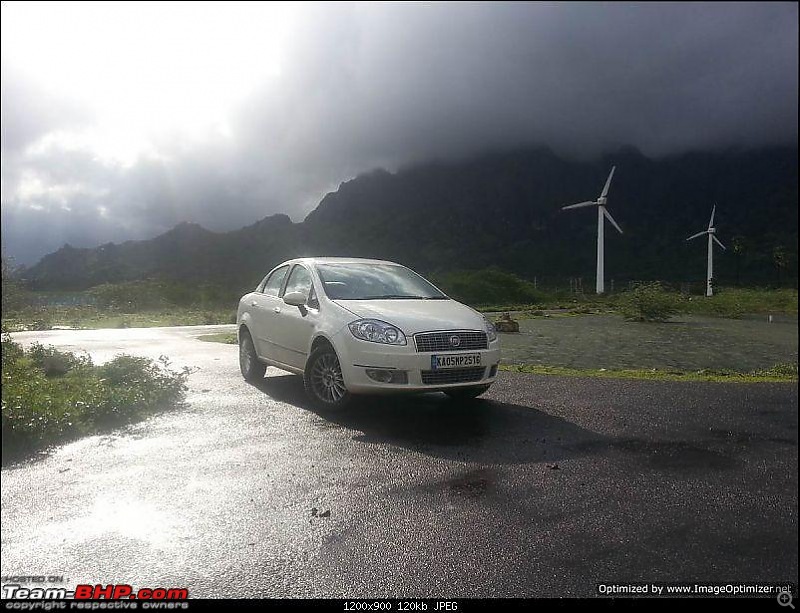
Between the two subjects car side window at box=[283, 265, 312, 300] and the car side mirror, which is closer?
the car side mirror

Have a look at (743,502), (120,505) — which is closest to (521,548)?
(743,502)

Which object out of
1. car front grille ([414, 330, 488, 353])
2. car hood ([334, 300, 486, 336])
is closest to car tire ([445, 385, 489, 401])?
car front grille ([414, 330, 488, 353])

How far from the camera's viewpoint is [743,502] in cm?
349

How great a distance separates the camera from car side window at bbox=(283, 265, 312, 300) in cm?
636

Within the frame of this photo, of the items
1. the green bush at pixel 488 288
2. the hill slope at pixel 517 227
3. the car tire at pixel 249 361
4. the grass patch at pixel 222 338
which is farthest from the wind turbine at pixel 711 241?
the grass patch at pixel 222 338

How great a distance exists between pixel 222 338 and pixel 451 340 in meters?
3.87

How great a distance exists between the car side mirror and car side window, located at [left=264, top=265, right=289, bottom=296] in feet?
2.81

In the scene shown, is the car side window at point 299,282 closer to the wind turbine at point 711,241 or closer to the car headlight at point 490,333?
the car headlight at point 490,333

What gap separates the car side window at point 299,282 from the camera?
6.36 m

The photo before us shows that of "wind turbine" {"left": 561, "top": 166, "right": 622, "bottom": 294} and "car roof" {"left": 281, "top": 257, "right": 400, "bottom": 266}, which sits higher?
"wind turbine" {"left": 561, "top": 166, "right": 622, "bottom": 294}

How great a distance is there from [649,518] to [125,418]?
3.91 meters

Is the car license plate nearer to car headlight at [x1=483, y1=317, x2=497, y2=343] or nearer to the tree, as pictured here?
car headlight at [x1=483, y1=317, x2=497, y2=343]

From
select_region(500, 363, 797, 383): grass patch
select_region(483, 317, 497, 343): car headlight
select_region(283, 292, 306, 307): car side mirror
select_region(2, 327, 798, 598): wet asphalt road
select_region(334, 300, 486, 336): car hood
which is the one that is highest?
select_region(283, 292, 306, 307): car side mirror

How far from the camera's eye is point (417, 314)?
5.56 metres
